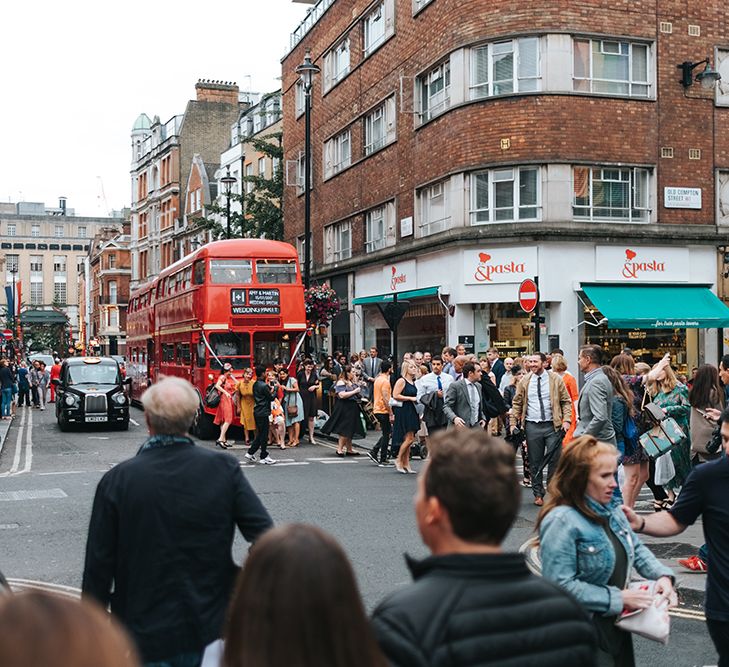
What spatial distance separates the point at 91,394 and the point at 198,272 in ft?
15.5

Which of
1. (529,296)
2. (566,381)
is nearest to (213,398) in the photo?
(529,296)

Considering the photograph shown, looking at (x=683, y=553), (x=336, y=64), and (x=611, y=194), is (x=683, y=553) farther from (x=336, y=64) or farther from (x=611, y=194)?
(x=336, y=64)

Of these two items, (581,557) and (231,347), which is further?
(231,347)

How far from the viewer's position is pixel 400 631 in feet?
8.02

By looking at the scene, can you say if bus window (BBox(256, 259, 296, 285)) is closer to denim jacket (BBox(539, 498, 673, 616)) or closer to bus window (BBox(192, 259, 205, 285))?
bus window (BBox(192, 259, 205, 285))

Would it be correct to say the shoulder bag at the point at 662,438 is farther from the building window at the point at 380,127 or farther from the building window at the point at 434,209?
the building window at the point at 380,127

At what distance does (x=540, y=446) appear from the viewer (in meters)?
12.3

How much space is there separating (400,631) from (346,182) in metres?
33.1

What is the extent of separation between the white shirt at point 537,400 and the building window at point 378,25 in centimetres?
2082

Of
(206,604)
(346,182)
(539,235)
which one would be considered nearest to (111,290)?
(346,182)

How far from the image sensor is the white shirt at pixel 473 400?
14137mm

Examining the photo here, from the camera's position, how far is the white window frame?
27031mm

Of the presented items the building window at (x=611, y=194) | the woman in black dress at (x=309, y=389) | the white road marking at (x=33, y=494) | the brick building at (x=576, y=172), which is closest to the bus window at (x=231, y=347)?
the woman in black dress at (x=309, y=389)

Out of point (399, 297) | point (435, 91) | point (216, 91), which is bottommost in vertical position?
point (399, 297)
